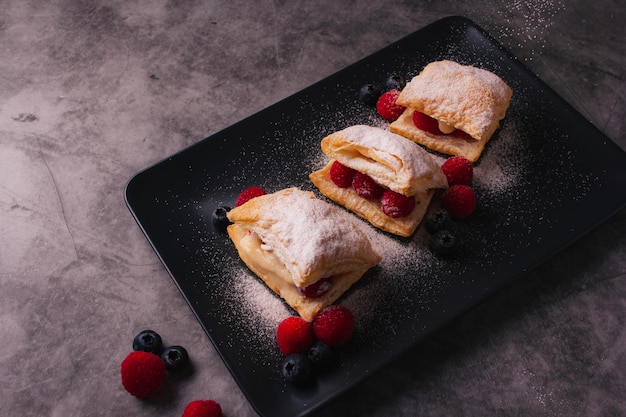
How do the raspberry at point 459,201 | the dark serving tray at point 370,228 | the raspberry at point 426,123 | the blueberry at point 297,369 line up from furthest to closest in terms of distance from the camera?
1. the raspberry at point 426,123
2. the raspberry at point 459,201
3. the dark serving tray at point 370,228
4. the blueberry at point 297,369

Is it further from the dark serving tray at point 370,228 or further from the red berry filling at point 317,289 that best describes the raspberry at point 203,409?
the red berry filling at point 317,289

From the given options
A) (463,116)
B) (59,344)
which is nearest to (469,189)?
(463,116)

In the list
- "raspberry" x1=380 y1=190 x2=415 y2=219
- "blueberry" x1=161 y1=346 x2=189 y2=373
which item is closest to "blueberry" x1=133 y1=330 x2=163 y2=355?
"blueberry" x1=161 y1=346 x2=189 y2=373

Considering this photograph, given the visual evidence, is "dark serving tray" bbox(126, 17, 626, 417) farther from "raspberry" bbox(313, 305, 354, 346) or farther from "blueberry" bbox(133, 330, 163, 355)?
"blueberry" bbox(133, 330, 163, 355)

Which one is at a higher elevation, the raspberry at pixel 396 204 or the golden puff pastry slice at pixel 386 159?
the golden puff pastry slice at pixel 386 159

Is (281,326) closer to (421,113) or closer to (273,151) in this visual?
(273,151)

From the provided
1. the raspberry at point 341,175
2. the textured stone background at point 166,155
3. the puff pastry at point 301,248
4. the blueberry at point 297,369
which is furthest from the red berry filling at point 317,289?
the raspberry at point 341,175
